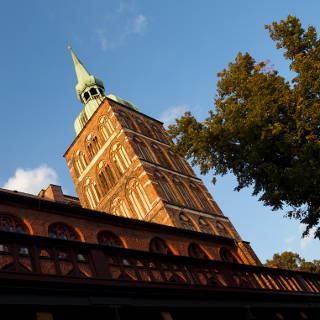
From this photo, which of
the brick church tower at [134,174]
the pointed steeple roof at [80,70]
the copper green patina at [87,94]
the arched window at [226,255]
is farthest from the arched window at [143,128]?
the arched window at [226,255]

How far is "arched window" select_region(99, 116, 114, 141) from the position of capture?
36463 mm

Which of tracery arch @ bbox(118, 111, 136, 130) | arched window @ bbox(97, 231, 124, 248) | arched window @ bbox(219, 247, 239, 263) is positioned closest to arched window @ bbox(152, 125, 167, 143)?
tracery arch @ bbox(118, 111, 136, 130)

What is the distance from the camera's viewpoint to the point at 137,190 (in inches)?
1212

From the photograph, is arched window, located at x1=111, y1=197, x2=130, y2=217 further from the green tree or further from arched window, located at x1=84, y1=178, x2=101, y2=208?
the green tree

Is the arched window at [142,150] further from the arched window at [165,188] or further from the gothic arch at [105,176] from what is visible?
the gothic arch at [105,176]

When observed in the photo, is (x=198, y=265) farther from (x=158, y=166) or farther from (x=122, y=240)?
(x=158, y=166)

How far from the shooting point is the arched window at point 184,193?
31.5 m

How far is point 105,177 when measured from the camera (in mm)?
34969

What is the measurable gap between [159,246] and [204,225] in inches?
410

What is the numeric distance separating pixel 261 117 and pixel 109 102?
2535 centimetres

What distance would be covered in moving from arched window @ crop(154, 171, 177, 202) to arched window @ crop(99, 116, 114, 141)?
6991mm

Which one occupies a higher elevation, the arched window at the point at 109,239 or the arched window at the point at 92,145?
the arched window at the point at 92,145

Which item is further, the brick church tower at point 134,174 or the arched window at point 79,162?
the arched window at point 79,162

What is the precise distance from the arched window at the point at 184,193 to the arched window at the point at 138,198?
340cm
